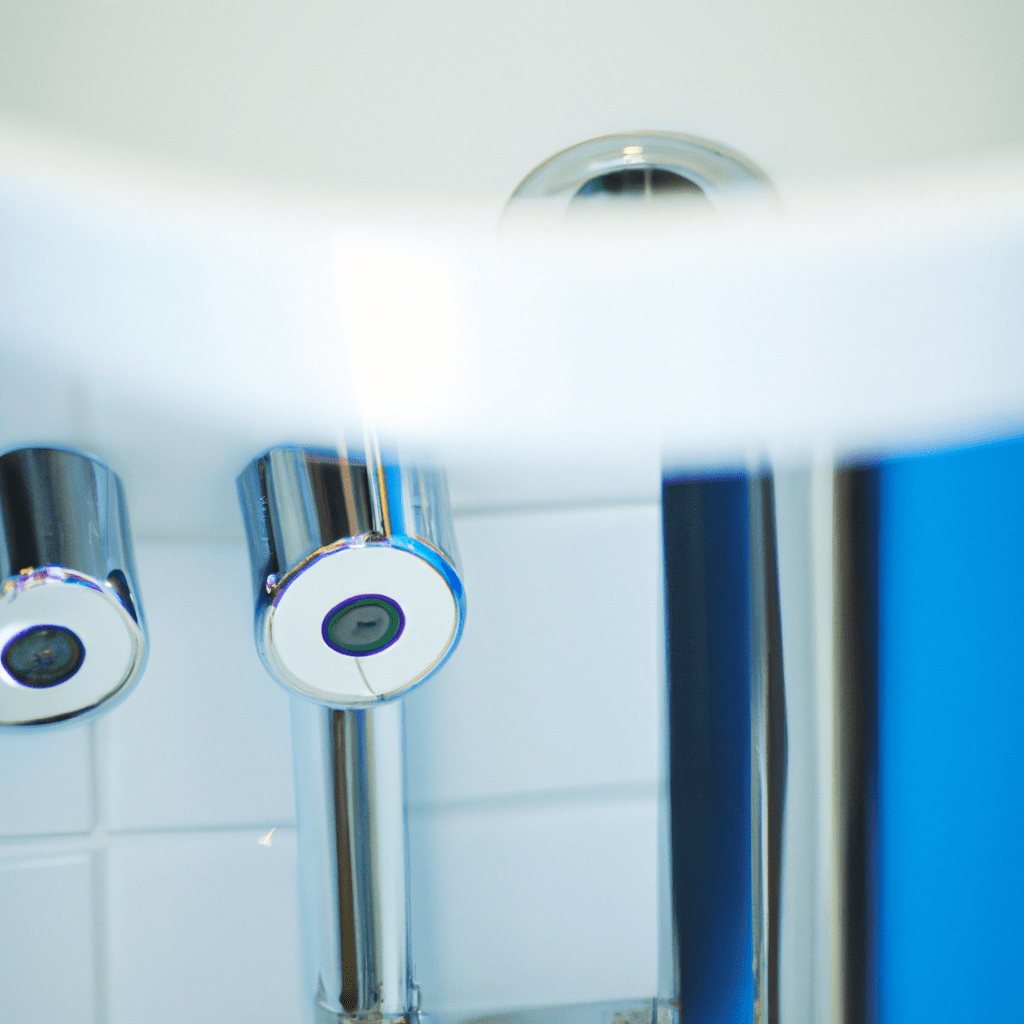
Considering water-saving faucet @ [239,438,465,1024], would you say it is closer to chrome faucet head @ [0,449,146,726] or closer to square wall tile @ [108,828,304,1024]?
chrome faucet head @ [0,449,146,726]

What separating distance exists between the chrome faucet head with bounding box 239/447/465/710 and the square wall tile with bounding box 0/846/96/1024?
0.58 feet

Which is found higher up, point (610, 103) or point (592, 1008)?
point (610, 103)

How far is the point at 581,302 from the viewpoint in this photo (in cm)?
10

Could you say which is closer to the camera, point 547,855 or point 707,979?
point 707,979

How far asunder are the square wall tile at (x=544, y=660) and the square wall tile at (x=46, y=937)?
11 cm

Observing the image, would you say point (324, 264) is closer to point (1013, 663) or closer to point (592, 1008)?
point (1013, 663)

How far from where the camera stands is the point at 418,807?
0.29 metres

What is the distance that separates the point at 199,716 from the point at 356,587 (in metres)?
0.15

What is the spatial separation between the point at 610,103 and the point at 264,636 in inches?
9.0

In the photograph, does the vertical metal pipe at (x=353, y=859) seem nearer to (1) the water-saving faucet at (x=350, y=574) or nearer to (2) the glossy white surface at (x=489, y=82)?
(1) the water-saving faucet at (x=350, y=574)

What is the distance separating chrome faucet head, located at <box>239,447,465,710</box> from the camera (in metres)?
0.15

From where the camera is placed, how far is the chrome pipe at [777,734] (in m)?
0.15

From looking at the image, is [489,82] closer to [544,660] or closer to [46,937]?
[544,660]

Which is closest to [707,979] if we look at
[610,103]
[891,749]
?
[891,749]
